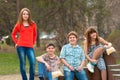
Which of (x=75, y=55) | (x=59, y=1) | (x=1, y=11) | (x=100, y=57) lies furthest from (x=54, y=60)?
(x=1, y=11)

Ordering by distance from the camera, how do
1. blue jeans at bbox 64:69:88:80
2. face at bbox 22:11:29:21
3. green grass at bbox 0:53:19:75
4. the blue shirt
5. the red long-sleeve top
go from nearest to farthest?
1. blue jeans at bbox 64:69:88:80
2. the blue shirt
3. face at bbox 22:11:29:21
4. the red long-sleeve top
5. green grass at bbox 0:53:19:75

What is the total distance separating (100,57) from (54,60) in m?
0.86

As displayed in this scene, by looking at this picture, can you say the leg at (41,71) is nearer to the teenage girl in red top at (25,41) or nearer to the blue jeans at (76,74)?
the blue jeans at (76,74)

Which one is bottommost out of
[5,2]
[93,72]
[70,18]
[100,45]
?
[93,72]

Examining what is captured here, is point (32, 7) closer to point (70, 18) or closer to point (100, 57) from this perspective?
point (70, 18)

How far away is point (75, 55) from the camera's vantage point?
6.96 m

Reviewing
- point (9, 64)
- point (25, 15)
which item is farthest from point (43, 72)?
point (9, 64)

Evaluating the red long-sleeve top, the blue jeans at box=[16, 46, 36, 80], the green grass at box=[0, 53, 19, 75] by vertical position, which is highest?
the red long-sleeve top

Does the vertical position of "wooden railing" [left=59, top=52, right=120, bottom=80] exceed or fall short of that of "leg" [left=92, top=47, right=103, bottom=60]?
it falls short

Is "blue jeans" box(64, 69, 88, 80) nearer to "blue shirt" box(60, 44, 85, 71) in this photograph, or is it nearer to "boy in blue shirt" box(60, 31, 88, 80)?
"boy in blue shirt" box(60, 31, 88, 80)

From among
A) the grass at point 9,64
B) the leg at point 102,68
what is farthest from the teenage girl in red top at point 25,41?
the grass at point 9,64

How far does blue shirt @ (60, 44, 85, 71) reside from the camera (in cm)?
689

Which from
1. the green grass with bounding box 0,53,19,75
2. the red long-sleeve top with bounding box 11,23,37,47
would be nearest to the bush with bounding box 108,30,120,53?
the green grass with bounding box 0,53,19,75

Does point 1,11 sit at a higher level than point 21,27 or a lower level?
higher
